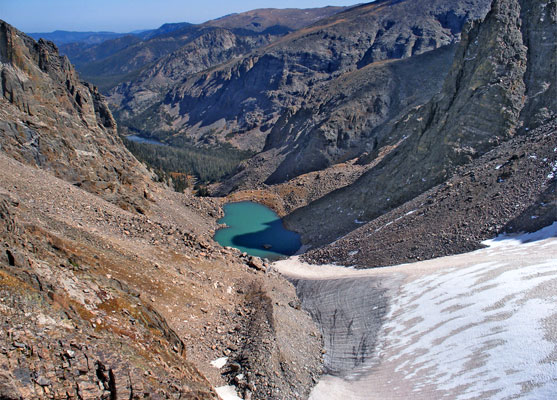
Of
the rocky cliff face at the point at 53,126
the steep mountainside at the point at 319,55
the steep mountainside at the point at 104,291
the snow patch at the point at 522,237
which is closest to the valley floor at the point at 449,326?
the snow patch at the point at 522,237

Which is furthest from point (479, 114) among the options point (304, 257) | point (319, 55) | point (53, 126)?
point (319, 55)

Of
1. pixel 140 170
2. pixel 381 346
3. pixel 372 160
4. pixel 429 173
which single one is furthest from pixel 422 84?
pixel 381 346

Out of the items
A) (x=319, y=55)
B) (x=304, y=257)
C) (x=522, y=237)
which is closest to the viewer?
(x=522, y=237)

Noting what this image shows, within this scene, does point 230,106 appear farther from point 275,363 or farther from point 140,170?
point 275,363

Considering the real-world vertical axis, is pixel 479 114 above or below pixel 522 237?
above

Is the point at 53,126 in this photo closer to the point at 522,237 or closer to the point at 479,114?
the point at 522,237

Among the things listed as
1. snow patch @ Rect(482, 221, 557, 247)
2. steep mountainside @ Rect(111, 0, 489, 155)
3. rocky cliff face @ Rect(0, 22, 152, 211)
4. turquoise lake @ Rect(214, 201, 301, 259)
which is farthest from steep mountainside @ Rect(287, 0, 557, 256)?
steep mountainside @ Rect(111, 0, 489, 155)

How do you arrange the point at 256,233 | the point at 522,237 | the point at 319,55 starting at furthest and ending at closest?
the point at 319,55
the point at 256,233
the point at 522,237
